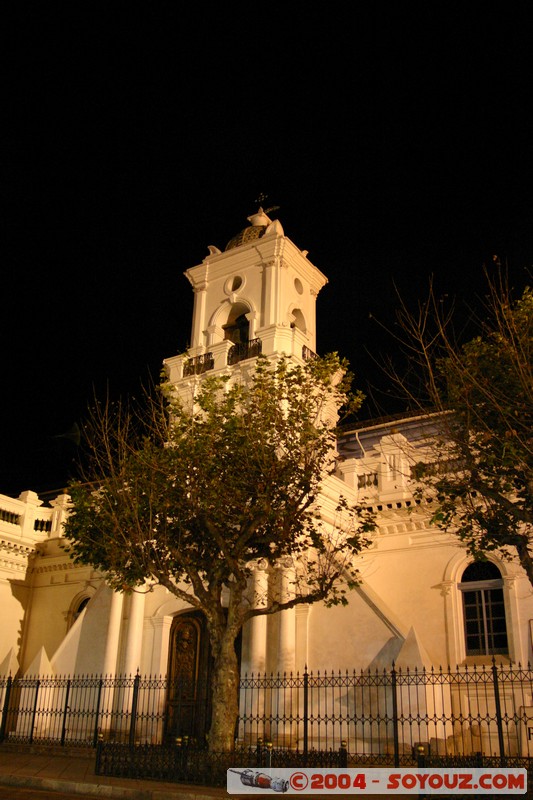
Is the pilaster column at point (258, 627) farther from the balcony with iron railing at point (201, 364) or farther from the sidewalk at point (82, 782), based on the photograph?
the balcony with iron railing at point (201, 364)

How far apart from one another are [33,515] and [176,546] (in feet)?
41.9

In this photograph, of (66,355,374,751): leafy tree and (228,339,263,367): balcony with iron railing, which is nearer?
(66,355,374,751): leafy tree

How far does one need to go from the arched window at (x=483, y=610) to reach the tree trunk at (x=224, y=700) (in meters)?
7.51

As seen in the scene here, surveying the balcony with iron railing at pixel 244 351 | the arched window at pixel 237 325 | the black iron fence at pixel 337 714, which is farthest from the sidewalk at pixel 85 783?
the arched window at pixel 237 325

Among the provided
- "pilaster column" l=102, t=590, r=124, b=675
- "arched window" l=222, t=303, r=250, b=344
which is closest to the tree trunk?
"pilaster column" l=102, t=590, r=124, b=675

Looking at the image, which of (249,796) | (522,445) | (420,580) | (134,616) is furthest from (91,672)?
(522,445)

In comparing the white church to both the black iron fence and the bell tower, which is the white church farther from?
the black iron fence

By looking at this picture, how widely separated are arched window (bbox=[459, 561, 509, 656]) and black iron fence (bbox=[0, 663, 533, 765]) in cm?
72

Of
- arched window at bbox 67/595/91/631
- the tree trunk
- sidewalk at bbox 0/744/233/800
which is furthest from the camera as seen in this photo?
arched window at bbox 67/595/91/631

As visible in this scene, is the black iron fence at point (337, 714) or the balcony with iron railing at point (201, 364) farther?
the balcony with iron railing at point (201, 364)

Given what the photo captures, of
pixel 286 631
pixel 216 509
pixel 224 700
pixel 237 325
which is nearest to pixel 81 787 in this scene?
pixel 224 700

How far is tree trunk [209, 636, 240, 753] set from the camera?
1222cm

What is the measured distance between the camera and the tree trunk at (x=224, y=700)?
12.2 meters

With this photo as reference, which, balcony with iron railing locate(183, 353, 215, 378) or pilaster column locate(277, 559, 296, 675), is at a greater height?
balcony with iron railing locate(183, 353, 215, 378)
